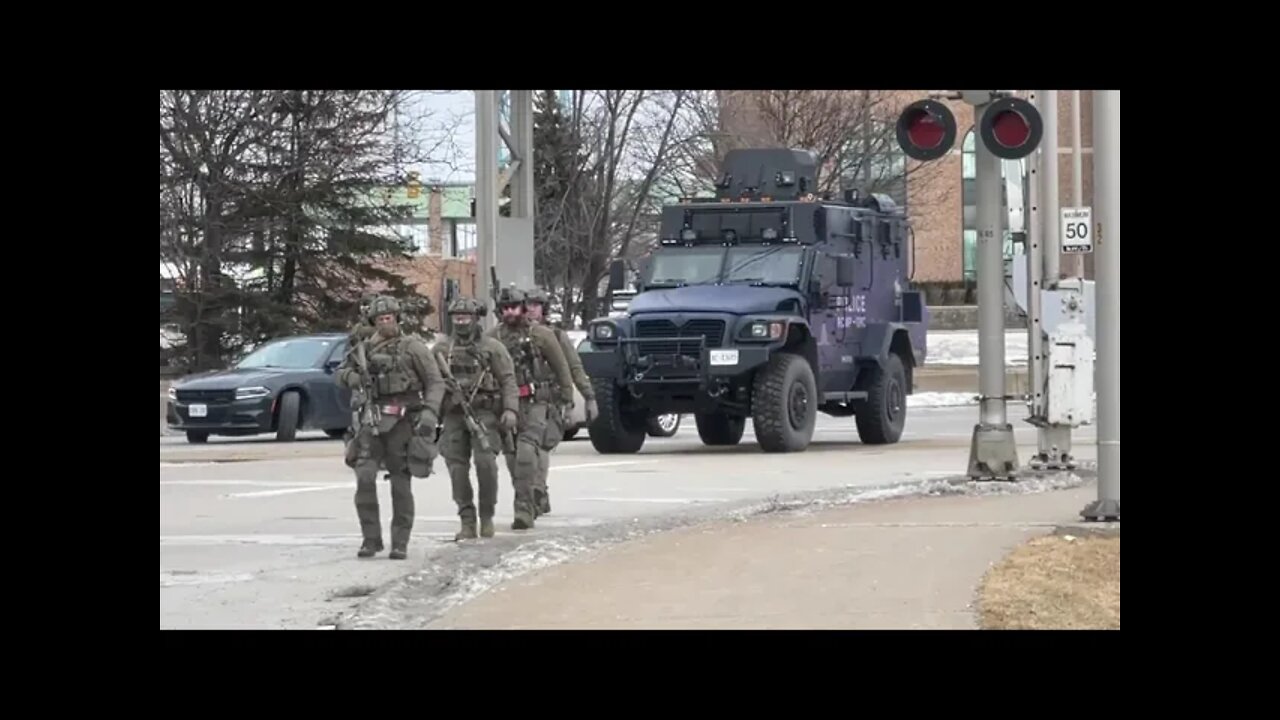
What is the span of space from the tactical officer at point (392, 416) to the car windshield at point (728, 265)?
392 inches

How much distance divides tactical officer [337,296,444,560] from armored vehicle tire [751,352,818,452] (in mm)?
8748

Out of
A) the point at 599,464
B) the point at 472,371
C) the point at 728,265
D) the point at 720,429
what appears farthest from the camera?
the point at 720,429

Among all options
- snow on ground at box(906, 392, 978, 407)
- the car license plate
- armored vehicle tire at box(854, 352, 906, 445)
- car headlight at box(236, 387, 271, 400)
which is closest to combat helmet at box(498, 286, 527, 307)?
the car license plate

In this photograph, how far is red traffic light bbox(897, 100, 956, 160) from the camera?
15.8 m

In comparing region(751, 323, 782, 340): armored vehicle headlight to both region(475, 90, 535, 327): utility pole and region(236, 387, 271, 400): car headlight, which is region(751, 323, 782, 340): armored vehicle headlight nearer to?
region(475, 90, 535, 327): utility pole

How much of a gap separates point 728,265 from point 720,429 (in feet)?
7.63

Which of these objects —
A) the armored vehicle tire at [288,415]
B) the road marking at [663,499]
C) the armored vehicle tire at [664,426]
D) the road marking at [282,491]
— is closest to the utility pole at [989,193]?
the road marking at [663,499]

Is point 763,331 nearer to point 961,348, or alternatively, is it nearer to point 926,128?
point 926,128

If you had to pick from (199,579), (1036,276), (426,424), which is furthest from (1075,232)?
(199,579)

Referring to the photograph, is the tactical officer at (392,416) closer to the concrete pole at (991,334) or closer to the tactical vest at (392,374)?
the tactical vest at (392,374)

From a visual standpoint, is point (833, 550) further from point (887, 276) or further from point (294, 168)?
point (294, 168)

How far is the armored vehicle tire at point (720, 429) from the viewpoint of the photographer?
24.3 metres

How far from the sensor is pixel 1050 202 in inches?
687
